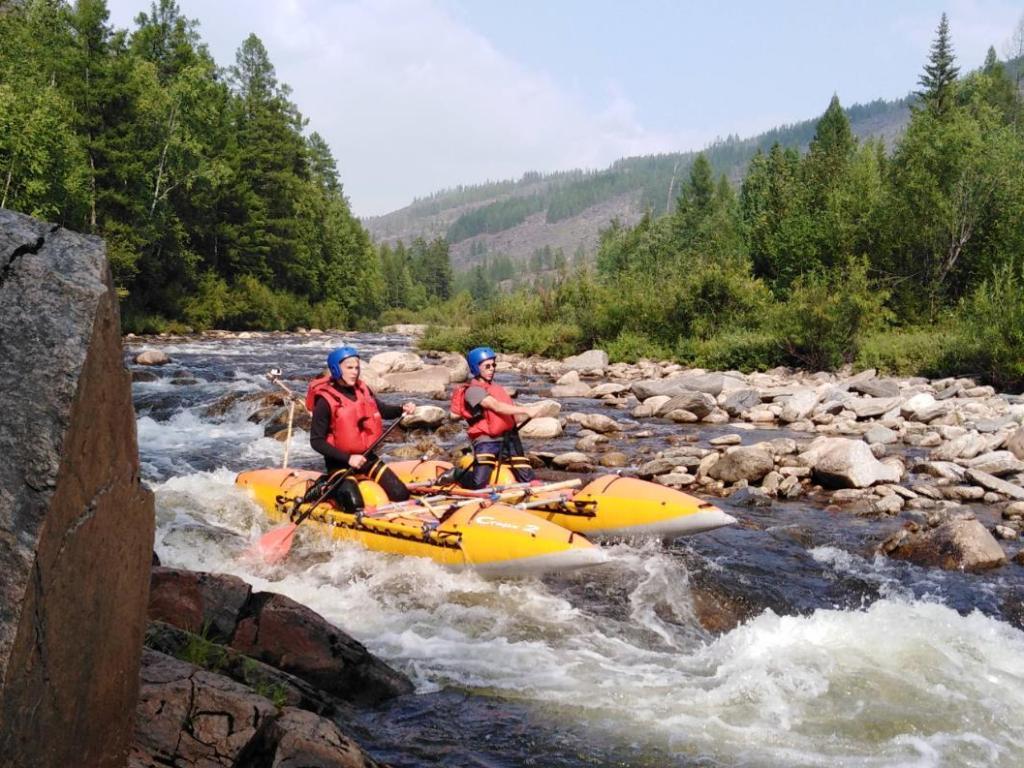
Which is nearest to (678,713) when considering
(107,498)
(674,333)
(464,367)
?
(107,498)

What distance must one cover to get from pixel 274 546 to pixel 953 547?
5.80 m

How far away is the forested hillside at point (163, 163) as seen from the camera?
25891 mm

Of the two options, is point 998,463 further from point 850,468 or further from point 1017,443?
point 850,468

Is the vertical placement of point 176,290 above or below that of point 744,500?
above

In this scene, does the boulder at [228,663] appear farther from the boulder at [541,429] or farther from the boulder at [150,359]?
the boulder at [150,359]

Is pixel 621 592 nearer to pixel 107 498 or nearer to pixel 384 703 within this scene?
pixel 384 703

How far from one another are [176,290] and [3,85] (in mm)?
12238

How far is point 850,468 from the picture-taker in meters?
9.20

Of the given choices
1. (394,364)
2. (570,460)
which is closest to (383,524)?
(570,460)

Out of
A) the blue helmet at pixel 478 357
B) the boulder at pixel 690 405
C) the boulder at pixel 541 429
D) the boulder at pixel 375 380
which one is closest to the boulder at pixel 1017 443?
the boulder at pixel 690 405

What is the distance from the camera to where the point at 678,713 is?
4367 mm

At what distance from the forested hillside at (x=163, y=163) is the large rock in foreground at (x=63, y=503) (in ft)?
83.3

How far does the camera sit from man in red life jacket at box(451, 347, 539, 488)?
8258mm

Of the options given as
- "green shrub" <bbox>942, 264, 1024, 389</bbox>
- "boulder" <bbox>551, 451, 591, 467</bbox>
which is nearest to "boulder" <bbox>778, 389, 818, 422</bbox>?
"green shrub" <bbox>942, 264, 1024, 389</bbox>
